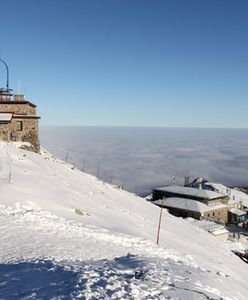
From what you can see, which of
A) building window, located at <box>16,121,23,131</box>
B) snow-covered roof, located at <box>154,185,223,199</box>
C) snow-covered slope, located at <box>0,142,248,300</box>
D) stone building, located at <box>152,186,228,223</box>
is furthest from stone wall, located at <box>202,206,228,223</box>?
snow-covered slope, located at <box>0,142,248,300</box>

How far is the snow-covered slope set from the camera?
28.1ft

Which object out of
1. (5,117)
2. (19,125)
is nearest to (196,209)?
(19,125)

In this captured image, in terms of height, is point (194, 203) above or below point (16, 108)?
below

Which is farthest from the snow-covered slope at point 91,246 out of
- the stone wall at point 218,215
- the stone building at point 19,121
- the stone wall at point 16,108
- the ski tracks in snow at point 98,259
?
the stone wall at point 218,215

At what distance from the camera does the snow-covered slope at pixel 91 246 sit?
857 cm

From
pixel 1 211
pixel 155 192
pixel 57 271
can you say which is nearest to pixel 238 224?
pixel 155 192

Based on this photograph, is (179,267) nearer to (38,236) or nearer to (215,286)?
(215,286)

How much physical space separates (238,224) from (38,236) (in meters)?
57.7

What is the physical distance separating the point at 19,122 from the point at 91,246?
2495 centimetres

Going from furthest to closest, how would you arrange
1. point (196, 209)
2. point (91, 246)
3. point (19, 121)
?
1. point (196, 209)
2. point (19, 121)
3. point (91, 246)

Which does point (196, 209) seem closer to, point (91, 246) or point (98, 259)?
point (91, 246)

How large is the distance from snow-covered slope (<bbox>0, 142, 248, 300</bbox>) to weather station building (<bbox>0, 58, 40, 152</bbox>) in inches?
285

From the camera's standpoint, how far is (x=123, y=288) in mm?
8305

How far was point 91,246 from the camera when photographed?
43.8ft
